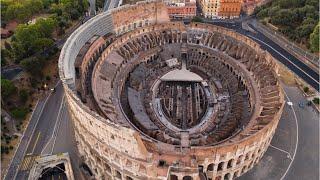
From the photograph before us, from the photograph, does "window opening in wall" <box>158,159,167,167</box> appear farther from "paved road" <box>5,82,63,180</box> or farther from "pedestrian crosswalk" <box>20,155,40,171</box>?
"pedestrian crosswalk" <box>20,155,40,171</box>

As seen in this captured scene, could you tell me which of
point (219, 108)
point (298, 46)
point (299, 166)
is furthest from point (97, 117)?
point (298, 46)

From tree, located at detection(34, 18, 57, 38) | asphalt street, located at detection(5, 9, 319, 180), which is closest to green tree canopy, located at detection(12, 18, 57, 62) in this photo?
tree, located at detection(34, 18, 57, 38)

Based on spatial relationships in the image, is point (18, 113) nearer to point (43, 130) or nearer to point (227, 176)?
point (43, 130)

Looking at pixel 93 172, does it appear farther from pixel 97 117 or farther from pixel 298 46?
pixel 298 46

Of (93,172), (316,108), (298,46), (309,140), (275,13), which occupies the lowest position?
(93,172)

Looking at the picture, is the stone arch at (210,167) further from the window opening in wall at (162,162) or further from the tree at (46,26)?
the tree at (46,26)

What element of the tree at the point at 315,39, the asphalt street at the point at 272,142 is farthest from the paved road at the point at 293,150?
the tree at the point at 315,39
